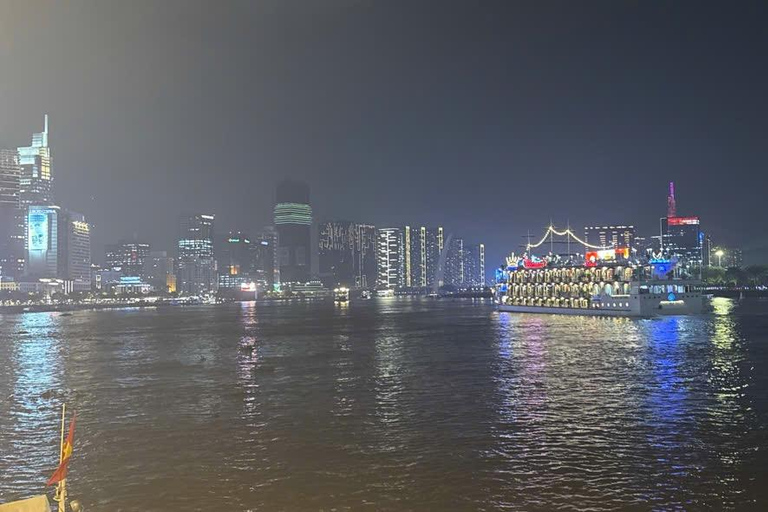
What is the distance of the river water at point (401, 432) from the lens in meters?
19.8

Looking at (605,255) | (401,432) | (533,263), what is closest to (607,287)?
(605,255)

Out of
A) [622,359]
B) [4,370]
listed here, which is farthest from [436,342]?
[4,370]

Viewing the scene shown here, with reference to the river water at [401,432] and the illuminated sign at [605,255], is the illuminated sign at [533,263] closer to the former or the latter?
the illuminated sign at [605,255]

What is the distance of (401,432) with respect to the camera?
2800 centimetres

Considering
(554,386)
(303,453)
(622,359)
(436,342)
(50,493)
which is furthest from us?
(436,342)

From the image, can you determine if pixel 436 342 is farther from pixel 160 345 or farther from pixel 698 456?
pixel 698 456

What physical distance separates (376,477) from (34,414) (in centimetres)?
2294

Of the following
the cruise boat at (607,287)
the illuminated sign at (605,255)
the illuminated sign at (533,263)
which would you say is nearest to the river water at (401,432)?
the cruise boat at (607,287)

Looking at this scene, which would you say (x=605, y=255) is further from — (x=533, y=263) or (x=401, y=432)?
(x=401, y=432)

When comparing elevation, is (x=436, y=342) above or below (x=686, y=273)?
below

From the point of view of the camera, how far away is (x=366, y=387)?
41.4m

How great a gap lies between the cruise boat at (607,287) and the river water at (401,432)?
204 feet

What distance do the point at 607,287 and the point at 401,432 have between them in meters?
111

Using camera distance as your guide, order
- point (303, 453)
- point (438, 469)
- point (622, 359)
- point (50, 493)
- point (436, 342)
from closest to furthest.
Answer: point (50, 493) < point (438, 469) < point (303, 453) < point (622, 359) < point (436, 342)
